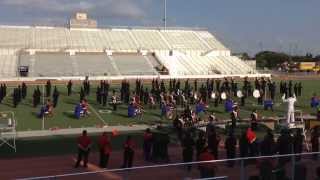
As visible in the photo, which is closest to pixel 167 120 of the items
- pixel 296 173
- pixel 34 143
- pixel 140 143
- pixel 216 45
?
pixel 140 143

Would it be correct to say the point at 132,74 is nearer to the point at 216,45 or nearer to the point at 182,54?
the point at 182,54

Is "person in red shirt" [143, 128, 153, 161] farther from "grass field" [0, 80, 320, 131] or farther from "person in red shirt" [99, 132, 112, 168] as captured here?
"grass field" [0, 80, 320, 131]

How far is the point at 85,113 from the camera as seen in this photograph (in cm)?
2870

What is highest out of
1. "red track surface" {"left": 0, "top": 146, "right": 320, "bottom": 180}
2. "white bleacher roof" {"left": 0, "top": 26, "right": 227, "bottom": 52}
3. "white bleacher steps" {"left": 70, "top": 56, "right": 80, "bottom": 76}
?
"white bleacher roof" {"left": 0, "top": 26, "right": 227, "bottom": 52}

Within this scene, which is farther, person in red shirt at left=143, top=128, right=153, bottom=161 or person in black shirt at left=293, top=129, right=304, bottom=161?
person in red shirt at left=143, top=128, right=153, bottom=161

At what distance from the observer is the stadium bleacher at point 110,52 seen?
63719mm

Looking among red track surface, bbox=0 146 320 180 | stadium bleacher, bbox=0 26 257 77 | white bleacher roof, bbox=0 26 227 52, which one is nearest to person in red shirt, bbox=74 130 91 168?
red track surface, bbox=0 146 320 180

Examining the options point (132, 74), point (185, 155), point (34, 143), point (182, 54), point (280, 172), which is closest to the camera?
point (280, 172)

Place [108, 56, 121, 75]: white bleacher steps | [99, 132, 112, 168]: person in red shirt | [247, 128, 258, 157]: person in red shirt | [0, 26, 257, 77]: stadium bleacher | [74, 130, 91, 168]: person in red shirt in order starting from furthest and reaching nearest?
1. [0, 26, 257, 77]: stadium bleacher
2. [108, 56, 121, 75]: white bleacher steps
3. [247, 128, 258, 157]: person in red shirt
4. [99, 132, 112, 168]: person in red shirt
5. [74, 130, 91, 168]: person in red shirt

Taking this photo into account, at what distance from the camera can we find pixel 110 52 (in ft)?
236

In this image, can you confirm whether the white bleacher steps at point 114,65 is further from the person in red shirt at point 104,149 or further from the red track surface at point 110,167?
the person in red shirt at point 104,149

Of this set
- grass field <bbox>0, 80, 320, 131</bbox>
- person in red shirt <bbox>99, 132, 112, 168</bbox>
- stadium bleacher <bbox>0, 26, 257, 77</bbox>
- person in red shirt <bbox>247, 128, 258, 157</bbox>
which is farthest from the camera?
stadium bleacher <bbox>0, 26, 257, 77</bbox>

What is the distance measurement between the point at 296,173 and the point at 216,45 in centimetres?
7008

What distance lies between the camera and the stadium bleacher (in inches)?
2509
